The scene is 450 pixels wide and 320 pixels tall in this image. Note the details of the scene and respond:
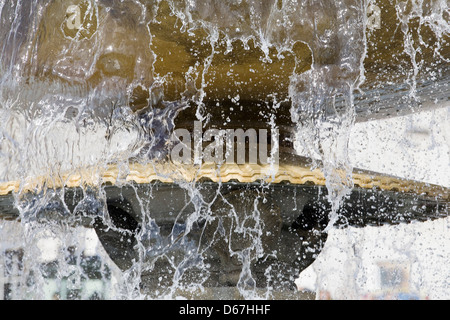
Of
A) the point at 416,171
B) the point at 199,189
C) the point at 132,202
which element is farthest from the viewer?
the point at 416,171

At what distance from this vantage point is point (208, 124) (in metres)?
2.47

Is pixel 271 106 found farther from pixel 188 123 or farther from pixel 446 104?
pixel 446 104

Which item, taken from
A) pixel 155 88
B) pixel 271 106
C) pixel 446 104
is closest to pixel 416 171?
pixel 446 104

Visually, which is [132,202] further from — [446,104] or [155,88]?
[446,104]

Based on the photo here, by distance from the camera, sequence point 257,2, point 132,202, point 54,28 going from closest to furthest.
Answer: point 257,2 < point 54,28 < point 132,202

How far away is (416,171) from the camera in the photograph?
8.30m

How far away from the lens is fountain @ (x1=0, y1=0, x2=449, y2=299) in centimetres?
197

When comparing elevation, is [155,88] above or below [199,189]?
above

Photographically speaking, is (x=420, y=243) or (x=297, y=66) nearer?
(x=297, y=66)

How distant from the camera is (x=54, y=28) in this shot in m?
2.01

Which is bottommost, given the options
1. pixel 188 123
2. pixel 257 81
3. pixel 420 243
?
pixel 420 243

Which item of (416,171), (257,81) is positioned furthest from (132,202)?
(416,171)

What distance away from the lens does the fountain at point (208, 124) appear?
1.97m

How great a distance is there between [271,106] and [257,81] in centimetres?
21
